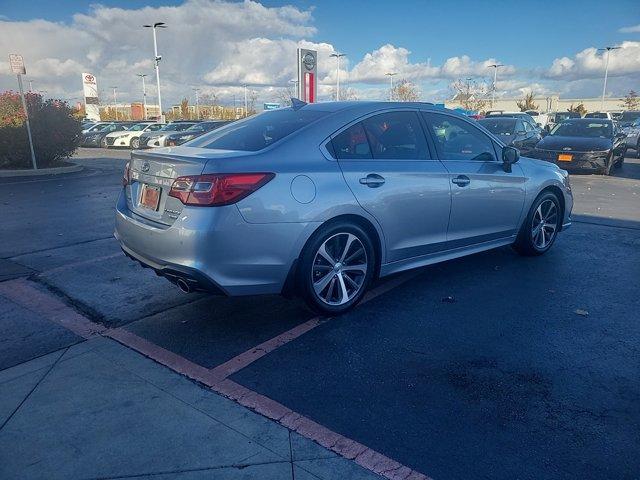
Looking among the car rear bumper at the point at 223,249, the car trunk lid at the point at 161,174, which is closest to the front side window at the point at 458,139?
the car rear bumper at the point at 223,249

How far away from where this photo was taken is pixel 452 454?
8.36 feet

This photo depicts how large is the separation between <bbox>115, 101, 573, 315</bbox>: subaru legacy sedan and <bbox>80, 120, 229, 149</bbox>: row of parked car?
19.9 m

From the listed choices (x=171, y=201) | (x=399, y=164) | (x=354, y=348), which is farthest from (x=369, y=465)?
(x=399, y=164)

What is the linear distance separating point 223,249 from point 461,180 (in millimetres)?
2482

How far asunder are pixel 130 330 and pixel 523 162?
4.39m

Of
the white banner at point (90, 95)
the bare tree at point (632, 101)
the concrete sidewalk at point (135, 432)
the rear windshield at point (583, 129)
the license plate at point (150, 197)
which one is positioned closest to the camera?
the concrete sidewalk at point (135, 432)

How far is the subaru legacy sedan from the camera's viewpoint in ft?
11.4

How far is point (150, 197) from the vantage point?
3.83 meters

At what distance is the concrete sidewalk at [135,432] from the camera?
7.93ft

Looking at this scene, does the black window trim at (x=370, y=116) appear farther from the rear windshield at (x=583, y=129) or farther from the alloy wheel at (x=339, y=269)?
the rear windshield at (x=583, y=129)

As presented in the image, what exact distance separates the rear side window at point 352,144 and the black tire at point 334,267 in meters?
0.56

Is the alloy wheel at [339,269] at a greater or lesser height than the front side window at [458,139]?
lesser

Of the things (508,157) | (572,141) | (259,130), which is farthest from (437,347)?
(572,141)

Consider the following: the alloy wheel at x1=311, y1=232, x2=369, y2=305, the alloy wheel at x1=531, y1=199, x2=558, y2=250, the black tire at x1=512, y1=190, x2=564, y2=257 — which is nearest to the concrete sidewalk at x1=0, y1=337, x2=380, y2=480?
the alloy wheel at x1=311, y1=232, x2=369, y2=305
